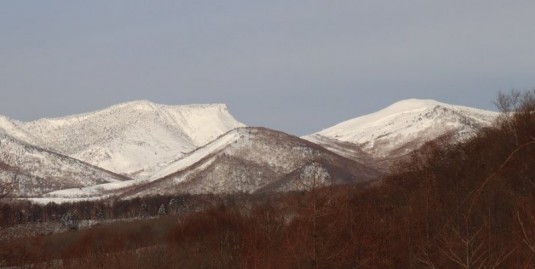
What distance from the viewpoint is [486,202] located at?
41.7 metres

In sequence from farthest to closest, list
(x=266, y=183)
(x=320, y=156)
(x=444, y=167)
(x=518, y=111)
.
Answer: (x=320, y=156) → (x=266, y=183) → (x=444, y=167) → (x=518, y=111)

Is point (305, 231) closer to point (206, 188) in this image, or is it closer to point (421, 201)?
point (421, 201)

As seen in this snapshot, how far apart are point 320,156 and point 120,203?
49.3 metres

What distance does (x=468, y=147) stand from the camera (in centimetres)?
7031

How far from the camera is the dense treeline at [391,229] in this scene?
2110cm

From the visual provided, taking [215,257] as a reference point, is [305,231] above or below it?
above

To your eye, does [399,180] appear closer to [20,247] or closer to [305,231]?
[20,247]

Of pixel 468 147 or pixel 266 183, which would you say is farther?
pixel 266 183

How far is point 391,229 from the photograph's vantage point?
36.2 m

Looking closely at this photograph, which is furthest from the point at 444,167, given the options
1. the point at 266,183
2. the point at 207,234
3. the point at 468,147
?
the point at 266,183

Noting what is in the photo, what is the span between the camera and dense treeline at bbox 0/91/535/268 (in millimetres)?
21097

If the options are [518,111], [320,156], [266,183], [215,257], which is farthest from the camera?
[320,156]

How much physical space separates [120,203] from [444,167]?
13056cm

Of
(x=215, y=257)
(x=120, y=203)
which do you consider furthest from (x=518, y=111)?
(x=120, y=203)
